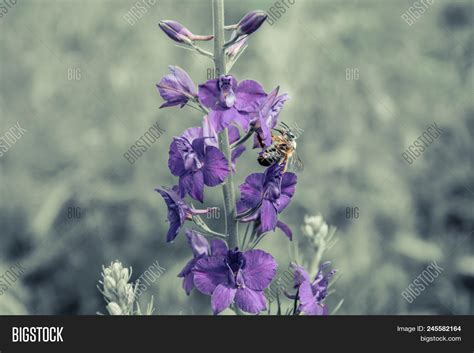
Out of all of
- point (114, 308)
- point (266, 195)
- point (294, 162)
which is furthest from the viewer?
point (294, 162)

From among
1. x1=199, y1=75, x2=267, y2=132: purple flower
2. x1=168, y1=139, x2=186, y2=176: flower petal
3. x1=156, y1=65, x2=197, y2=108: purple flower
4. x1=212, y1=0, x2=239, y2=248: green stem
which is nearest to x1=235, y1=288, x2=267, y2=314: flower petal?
x1=212, y1=0, x2=239, y2=248: green stem

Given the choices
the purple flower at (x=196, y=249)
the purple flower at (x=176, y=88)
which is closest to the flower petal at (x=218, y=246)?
the purple flower at (x=196, y=249)

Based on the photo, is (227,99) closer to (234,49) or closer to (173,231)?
(234,49)

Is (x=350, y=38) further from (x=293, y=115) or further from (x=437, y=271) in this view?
(x=437, y=271)

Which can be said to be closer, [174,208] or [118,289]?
[174,208]

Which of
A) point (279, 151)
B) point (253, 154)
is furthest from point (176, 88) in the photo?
point (253, 154)

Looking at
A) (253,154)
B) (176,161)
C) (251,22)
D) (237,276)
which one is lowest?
(237,276)

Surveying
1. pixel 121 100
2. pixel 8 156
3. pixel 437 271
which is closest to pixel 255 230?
pixel 437 271
